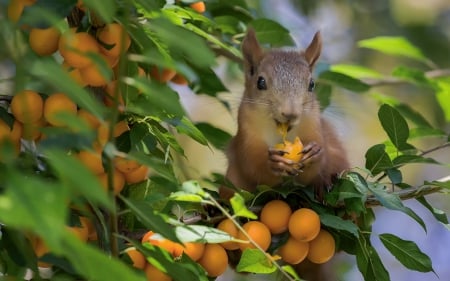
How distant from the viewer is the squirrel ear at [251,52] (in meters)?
2.71

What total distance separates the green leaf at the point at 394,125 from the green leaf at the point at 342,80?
18.4 inches

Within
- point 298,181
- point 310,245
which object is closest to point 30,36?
point 310,245

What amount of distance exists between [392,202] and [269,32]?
0.87 metres

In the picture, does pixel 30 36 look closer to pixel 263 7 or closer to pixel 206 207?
pixel 206 207

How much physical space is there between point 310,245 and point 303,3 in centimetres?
278

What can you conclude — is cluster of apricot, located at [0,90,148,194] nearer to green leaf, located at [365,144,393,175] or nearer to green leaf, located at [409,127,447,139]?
green leaf, located at [365,144,393,175]

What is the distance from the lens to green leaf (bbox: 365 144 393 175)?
2.07 meters

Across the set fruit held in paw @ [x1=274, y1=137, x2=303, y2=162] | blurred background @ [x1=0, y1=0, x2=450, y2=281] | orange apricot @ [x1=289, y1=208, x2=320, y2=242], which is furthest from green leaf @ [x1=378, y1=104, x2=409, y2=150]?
blurred background @ [x1=0, y1=0, x2=450, y2=281]

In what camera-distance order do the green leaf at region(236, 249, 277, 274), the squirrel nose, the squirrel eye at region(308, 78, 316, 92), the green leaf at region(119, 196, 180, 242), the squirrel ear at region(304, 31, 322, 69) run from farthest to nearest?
1. the squirrel ear at region(304, 31, 322, 69)
2. the squirrel eye at region(308, 78, 316, 92)
3. the squirrel nose
4. the green leaf at region(236, 249, 277, 274)
5. the green leaf at region(119, 196, 180, 242)

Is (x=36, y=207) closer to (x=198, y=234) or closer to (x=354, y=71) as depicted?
(x=198, y=234)

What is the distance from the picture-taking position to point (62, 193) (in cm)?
102

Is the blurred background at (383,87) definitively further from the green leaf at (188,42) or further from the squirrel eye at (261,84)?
the green leaf at (188,42)

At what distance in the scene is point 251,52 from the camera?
114 inches

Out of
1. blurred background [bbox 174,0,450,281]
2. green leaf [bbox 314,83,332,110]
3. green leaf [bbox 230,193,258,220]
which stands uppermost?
green leaf [bbox 230,193,258,220]
